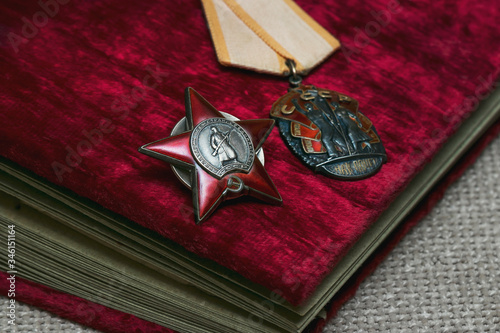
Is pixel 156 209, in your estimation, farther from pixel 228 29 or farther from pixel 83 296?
pixel 228 29

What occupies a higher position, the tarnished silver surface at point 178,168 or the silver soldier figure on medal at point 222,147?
the silver soldier figure on medal at point 222,147

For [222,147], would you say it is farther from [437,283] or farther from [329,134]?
[437,283]

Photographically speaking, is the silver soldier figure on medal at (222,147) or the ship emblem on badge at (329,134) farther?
the ship emblem on badge at (329,134)

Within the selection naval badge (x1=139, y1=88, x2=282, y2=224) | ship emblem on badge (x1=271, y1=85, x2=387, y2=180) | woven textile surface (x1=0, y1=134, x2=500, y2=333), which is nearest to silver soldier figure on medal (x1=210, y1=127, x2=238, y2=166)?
naval badge (x1=139, y1=88, x2=282, y2=224)

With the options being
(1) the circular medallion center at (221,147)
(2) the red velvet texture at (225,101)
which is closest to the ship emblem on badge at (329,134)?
(2) the red velvet texture at (225,101)

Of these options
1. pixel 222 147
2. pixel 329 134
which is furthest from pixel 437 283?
pixel 222 147

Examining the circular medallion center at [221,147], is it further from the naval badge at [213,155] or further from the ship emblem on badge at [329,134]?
the ship emblem on badge at [329,134]
